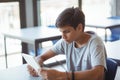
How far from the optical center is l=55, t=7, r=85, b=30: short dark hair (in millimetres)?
1349

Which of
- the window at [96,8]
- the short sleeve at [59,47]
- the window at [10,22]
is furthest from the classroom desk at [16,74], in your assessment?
the window at [96,8]

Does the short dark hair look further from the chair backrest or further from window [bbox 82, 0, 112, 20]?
window [bbox 82, 0, 112, 20]

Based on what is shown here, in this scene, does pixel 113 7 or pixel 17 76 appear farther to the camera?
pixel 113 7

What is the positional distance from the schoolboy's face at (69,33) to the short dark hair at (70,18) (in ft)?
0.07

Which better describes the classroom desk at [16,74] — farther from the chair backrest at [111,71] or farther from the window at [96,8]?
the window at [96,8]

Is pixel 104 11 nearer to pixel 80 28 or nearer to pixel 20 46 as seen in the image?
pixel 20 46

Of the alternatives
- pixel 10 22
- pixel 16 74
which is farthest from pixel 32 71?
pixel 10 22

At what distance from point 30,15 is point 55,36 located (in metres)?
1.41

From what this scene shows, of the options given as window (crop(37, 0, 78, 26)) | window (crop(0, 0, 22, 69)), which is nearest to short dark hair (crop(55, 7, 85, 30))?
window (crop(0, 0, 22, 69))

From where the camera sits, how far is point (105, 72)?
4.53 feet

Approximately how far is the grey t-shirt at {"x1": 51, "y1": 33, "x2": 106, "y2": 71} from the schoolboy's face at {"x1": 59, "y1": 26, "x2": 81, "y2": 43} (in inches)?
3.9

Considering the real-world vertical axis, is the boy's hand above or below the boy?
below

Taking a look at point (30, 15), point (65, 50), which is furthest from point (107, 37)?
point (65, 50)

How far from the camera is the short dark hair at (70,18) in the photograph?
135 centimetres
